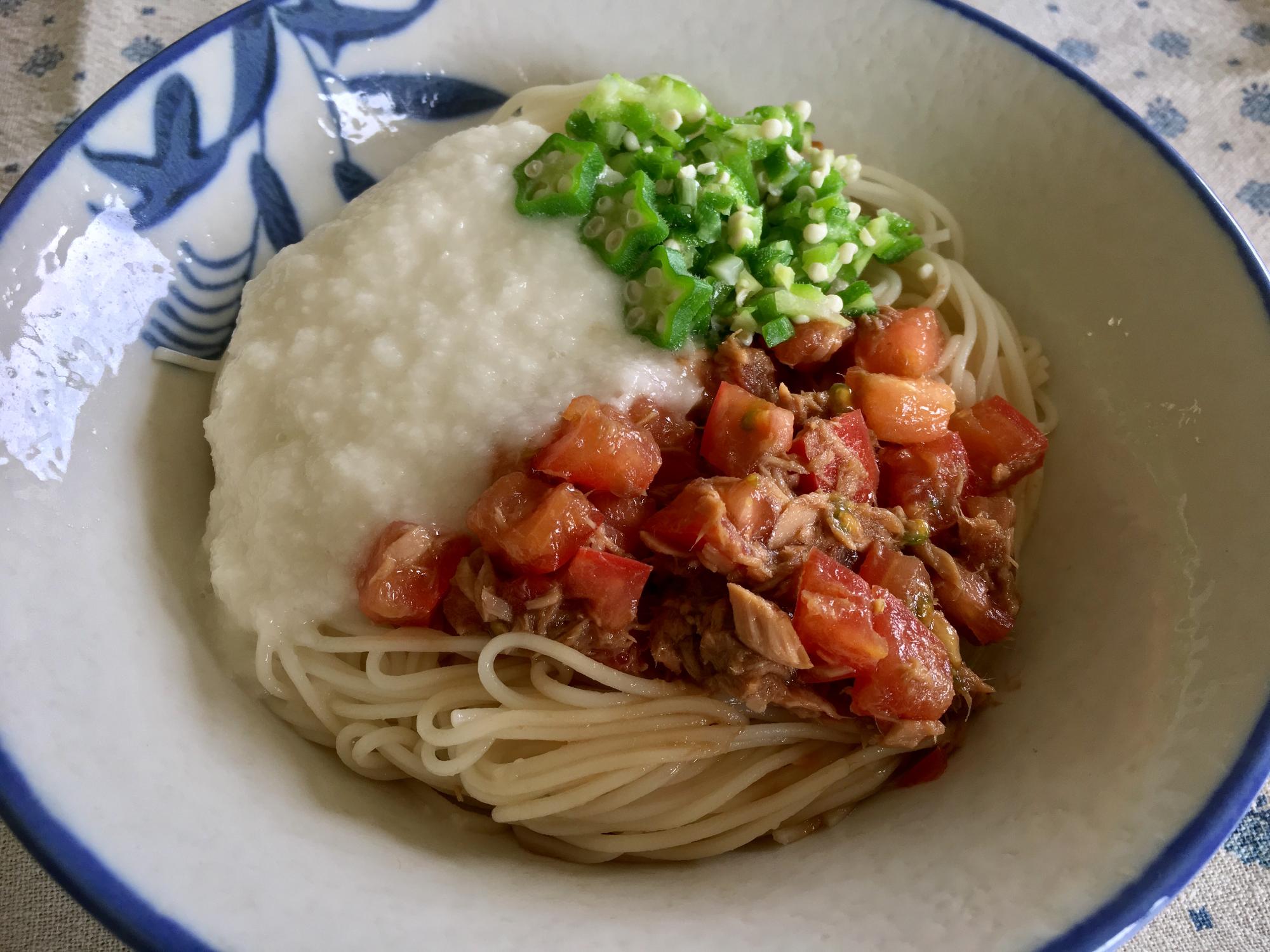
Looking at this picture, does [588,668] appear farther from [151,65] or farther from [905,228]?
[151,65]

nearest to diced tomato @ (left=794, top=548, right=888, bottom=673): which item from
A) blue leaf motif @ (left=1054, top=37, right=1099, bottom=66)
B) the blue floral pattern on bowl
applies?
the blue floral pattern on bowl

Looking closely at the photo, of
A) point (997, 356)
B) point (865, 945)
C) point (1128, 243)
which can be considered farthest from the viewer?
point (997, 356)

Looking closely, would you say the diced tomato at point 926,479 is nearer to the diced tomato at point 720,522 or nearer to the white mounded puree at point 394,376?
the diced tomato at point 720,522

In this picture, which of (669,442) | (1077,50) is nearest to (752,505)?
(669,442)

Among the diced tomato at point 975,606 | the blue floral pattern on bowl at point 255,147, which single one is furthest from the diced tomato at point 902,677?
the blue floral pattern on bowl at point 255,147

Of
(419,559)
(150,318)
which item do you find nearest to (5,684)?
(419,559)

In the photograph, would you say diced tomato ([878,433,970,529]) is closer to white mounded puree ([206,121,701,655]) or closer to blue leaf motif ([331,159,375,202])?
white mounded puree ([206,121,701,655])
